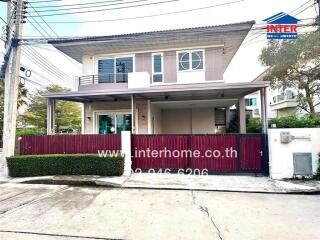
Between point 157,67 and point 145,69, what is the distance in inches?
28.2

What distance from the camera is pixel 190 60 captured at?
1316 centimetres

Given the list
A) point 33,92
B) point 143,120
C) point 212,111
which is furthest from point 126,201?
point 33,92

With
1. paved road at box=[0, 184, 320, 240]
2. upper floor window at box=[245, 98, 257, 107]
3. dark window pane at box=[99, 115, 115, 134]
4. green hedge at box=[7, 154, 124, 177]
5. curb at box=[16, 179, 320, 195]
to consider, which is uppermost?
upper floor window at box=[245, 98, 257, 107]

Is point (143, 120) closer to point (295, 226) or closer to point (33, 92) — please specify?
point (295, 226)

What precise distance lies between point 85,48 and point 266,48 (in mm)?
12659

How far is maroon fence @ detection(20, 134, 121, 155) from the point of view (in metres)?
9.34

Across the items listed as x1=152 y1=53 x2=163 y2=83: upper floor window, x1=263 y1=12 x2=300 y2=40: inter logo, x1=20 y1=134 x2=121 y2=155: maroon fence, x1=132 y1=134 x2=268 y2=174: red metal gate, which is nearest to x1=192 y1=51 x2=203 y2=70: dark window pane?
x1=152 y1=53 x2=163 y2=83: upper floor window

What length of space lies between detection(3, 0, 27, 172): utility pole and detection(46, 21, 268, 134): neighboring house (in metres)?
2.24

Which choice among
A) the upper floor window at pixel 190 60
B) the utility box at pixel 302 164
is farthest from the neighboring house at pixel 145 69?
the utility box at pixel 302 164

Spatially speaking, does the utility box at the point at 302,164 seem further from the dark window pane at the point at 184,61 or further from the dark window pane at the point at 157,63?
the dark window pane at the point at 157,63

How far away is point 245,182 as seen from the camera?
308 inches

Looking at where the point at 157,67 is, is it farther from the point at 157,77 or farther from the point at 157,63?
the point at 157,77

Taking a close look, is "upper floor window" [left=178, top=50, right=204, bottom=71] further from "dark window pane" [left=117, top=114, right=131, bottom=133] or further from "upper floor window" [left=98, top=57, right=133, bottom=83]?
"dark window pane" [left=117, top=114, right=131, bottom=133]

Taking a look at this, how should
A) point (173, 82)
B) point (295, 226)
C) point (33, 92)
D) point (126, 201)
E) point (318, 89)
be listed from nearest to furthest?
1. point (295, 226)
2. point (126, 201)
3. point (173, 82)
4. point (318, 89)
5. point (33, 92)
